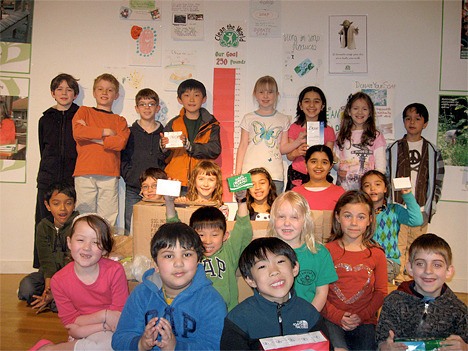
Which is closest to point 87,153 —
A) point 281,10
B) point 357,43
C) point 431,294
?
point 281,10

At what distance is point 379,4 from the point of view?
4742mm

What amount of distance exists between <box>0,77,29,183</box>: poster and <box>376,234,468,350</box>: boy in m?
3.94

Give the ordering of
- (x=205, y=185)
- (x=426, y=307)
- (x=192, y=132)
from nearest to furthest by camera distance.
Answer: (x=426, y=307) → (x=205, y=185) → (x=192, y=132)

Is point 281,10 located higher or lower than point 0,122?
higher

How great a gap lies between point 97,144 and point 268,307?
2839 mm

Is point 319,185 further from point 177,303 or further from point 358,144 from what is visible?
point 177,303

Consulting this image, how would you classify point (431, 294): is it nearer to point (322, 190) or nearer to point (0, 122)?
point (322, 190)

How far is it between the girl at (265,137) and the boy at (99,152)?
113 cm

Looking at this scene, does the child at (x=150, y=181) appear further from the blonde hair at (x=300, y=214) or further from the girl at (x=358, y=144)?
the girl at (x=358, y=144)

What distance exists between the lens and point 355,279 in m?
2.64

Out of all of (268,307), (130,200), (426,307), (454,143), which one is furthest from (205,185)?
(454,143)

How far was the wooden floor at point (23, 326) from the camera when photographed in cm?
296

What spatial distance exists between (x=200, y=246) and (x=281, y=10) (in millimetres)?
3300

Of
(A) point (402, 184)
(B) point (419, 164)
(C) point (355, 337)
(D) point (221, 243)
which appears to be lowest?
(C) point (355, 337)
